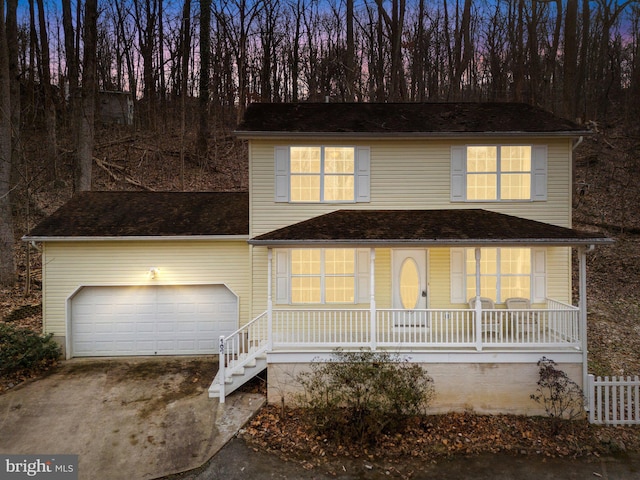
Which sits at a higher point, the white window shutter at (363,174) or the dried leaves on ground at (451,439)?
the white window shutter at (363,174)

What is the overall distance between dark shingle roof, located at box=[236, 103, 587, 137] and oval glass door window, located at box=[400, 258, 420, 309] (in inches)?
133

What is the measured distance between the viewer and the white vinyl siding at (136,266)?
32.9 ft

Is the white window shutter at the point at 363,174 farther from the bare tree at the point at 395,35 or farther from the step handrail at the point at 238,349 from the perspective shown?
the bare tree at the point at 395,35

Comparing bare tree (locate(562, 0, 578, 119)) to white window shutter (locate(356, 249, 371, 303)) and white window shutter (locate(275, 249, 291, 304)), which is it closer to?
white window shutter (locate(356, 249, 371, 303))

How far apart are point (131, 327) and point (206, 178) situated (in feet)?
36.4

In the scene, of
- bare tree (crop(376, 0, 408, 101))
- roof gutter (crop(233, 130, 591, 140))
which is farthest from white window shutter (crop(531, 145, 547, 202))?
bare tree (crop(376, 0, 408, 101))

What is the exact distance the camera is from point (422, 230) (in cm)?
861

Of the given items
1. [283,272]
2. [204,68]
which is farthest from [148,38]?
[283,272]

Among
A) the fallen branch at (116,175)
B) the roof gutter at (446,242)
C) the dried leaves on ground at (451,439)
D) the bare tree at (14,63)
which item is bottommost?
the dried leaves on ground at (451,439)

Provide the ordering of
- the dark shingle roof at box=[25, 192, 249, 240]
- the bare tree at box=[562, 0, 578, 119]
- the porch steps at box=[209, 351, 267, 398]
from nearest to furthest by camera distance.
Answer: the porch steps at box=[209, 351, 267, 398], the dark shingle roof at box=[25, 192, 249, 240], the bare tree at box=[562, 0, 578, 119]

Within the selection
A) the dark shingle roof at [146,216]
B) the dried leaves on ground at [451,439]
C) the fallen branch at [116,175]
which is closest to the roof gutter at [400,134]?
the dark shingle roof at [146,216]

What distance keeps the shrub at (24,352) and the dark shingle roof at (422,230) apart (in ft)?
20.0

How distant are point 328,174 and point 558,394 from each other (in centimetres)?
708

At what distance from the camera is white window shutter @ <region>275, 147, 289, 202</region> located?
9.90 m
